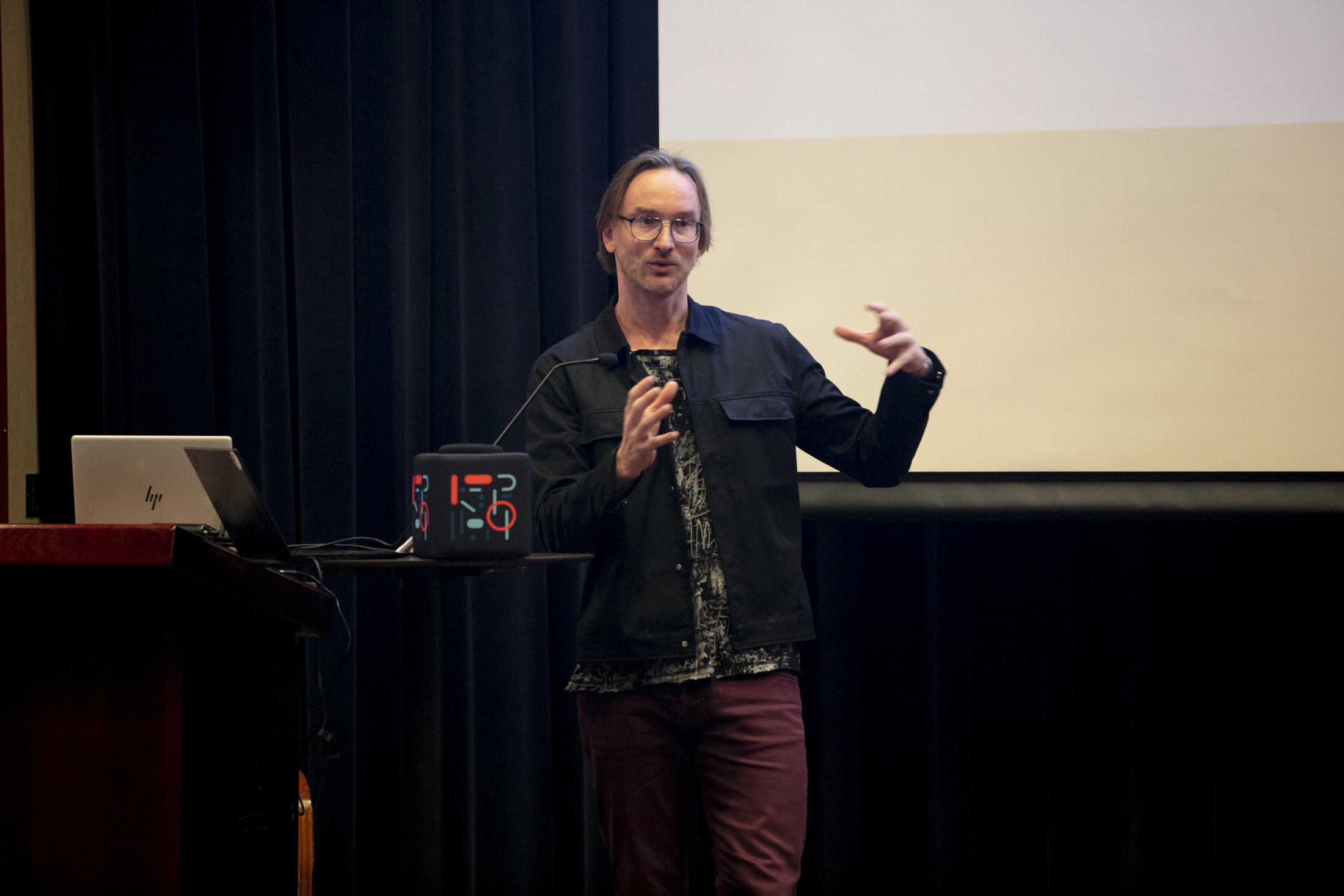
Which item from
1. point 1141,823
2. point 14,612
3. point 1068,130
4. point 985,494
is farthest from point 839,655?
point 14,612

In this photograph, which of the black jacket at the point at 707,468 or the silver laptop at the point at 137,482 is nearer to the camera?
the black jacket at the point at 707,468

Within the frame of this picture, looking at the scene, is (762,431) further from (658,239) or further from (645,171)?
(645,171)

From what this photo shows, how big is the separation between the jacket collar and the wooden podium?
755 millimetres

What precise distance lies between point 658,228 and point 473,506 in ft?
2.00

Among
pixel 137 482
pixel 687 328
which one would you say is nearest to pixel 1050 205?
pixel 687 328

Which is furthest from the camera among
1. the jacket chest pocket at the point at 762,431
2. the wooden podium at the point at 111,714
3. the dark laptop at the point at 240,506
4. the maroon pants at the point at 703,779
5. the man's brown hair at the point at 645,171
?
the man's brown hair at the point at 645,171

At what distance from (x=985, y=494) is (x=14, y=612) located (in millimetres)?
1811

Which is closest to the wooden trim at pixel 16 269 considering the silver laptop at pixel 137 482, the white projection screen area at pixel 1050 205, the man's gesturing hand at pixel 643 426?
the silver laptop at pixel 137 482

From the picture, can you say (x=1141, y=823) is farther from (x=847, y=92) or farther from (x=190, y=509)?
(x=190, y=509)

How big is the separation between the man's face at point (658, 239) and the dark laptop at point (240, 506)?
659mm

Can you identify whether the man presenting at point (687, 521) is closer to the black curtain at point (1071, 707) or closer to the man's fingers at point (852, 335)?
the man's fingers at point (852, 335)

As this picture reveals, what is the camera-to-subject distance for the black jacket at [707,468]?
57.2 inches

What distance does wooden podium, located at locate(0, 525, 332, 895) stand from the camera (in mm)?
929

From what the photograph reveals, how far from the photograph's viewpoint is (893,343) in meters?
1.48
